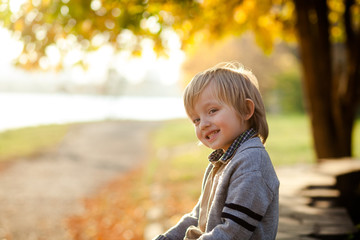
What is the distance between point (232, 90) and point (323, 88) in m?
4.14

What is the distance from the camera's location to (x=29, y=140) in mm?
17219

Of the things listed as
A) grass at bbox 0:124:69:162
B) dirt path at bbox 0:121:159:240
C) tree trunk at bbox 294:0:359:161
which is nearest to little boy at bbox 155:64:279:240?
tree trunk at bbox 294:0:359:161

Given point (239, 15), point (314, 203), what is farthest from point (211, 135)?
point (239, 15)

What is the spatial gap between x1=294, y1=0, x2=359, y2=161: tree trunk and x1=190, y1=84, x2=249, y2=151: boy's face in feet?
13.1

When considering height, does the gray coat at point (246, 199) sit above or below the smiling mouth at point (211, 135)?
below

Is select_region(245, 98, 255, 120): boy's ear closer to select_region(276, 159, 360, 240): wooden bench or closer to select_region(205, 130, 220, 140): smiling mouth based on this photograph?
select_region(205, 130, 220, 140): smiling mouth

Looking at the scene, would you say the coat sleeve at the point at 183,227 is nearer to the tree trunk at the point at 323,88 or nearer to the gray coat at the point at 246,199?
the gray coat at the point at 246,199

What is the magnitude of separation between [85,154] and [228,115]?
13.2m

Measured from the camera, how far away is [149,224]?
5430 mm

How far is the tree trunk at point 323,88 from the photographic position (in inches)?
218

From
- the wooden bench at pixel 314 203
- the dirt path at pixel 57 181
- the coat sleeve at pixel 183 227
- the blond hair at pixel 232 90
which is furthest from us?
the dirt path at pixel 57 181

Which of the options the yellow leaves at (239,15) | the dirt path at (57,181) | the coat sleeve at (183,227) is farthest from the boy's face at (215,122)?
the dirt path at (57,181)

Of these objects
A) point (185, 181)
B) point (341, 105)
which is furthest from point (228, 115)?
point (185, 181)

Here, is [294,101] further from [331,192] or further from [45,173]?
[331,192]
